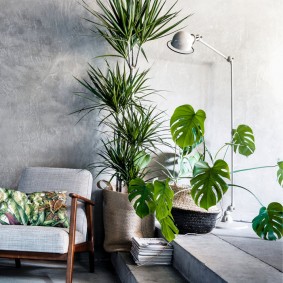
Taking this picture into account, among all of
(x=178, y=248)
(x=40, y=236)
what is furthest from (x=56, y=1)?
(x=178, y=248)

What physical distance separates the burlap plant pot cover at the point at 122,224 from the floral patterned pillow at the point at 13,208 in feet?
2.21

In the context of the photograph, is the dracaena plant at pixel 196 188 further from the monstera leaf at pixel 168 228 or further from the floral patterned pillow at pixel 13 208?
→ the floral patterned pillow at pixel 13 208

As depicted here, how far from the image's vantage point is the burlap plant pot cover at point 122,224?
3331 mm

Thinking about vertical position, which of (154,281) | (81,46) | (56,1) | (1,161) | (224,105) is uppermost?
(56,1)

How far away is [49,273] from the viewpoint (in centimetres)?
326

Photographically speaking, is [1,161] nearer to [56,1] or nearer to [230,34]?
[56,1]

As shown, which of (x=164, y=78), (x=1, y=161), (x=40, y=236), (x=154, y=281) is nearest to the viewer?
(x=154, y=281)

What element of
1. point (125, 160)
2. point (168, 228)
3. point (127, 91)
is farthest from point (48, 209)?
point (127, 91)

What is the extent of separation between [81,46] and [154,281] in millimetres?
2270

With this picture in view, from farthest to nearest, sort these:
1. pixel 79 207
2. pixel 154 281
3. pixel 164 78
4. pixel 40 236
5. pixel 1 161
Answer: pixel 164 78 → pixel 1 161 → pixel 79 207 → pixel 40 236 → pixel 154 281

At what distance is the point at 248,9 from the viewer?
Result: 4152 millimetres

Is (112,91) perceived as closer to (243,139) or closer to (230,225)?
(243,139)

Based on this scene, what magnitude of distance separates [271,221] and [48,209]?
1595 mm

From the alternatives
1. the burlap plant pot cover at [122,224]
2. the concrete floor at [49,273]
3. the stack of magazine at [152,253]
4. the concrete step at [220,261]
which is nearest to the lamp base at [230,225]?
the concrete step at [220,261]
